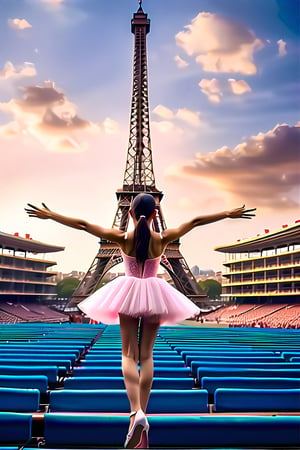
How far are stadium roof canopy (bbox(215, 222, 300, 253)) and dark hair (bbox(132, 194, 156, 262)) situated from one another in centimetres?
3423

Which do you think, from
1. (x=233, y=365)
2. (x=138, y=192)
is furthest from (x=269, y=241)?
(x=233, y=365)

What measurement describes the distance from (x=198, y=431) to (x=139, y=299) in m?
0.87

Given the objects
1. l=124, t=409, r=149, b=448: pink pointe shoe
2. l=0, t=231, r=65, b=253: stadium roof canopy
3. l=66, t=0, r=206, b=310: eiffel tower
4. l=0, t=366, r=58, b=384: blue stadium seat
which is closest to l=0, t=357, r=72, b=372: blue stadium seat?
l=0, t=366, r=58, b=384: blue stadium seat

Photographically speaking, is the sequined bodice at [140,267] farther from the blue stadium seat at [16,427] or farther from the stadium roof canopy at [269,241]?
the stadium roof canopy at [269,241]

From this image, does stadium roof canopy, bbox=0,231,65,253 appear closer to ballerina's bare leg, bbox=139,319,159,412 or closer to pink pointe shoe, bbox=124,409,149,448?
ballerina's bare leg, bbox=139,319,159,412

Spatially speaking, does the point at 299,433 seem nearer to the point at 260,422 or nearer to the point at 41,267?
the point at 260,422

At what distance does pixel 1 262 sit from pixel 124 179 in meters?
18.5

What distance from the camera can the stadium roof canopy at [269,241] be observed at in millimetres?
36062

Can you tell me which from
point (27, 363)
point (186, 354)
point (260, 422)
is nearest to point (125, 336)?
point (260, 422)

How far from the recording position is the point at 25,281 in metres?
46.1

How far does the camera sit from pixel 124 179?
128ft

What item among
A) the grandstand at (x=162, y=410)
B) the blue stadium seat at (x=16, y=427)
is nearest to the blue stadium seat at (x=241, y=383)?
the grandstand at (x=162, y=410)

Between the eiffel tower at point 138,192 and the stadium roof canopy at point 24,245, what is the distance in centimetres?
1128

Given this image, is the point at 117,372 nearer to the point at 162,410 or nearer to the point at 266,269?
the point at 162,410
